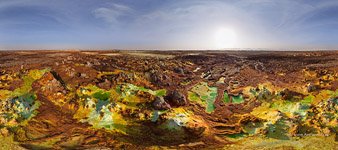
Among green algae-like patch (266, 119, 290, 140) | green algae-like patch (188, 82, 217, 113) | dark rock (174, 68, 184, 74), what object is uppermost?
dark rock (174, 68, 184, 74)

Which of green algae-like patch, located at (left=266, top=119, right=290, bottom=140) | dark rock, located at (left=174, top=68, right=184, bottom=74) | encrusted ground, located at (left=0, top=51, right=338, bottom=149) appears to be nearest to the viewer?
encrusted ground, located at (left=0, top=51, right=338, bottom=149)

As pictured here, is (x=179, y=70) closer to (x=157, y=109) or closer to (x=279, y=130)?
(x=157, y=109)

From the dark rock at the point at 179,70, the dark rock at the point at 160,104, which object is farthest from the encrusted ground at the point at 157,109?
the dark rock at the point at 179,70

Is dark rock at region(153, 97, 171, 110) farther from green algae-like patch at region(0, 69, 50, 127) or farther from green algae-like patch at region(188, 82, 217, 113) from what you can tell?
green algae-like patch at region(0, 69, 50, 127)

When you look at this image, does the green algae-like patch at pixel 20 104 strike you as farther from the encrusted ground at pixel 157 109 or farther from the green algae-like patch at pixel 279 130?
the green algae-like patch at pixel 279 130

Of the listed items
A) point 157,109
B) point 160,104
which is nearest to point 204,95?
point 160,104

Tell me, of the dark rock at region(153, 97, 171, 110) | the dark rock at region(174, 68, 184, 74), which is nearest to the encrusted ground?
the dark rock at region(153, 97, 171, 110)

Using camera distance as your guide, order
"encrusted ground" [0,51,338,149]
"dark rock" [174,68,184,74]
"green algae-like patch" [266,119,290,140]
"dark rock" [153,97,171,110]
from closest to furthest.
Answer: "encrusted ground" [0,51,338,149] < "green algae-like patch" [266,119,290,140] < "dark rock" [153,97,171,110] < "dark rock" [174,68,184,74]
